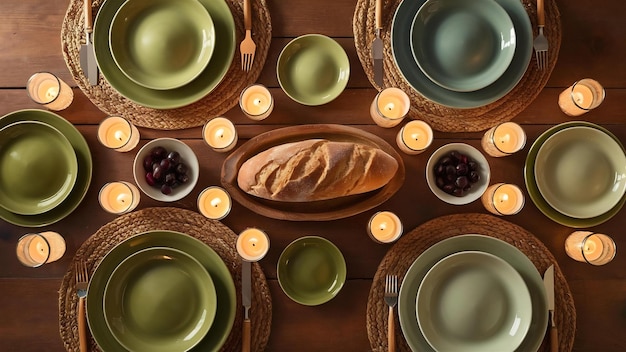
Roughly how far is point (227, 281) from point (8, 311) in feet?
2.29

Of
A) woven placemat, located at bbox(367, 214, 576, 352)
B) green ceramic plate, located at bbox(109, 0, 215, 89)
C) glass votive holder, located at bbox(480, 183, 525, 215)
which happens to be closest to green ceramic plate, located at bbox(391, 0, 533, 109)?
glass votive holder, located at bbox(480, 183, 525, 215)

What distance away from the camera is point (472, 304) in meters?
1.40

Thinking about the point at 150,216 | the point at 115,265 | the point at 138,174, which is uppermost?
the point at 138,174

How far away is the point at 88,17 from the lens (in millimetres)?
1447

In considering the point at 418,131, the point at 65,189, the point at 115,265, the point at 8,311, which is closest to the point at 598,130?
the point at 418,131

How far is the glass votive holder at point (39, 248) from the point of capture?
1350mm

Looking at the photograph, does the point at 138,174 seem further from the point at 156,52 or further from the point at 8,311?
the point at 8,311

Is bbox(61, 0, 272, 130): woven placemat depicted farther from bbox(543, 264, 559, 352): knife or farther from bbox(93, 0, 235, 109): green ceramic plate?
bbox(543, 264, 559, 352): knife

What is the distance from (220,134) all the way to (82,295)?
0.65 metres

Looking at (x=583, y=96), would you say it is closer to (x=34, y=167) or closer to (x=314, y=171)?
(x=314, y=171)

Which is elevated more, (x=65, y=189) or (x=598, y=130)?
(x=598, y=130)

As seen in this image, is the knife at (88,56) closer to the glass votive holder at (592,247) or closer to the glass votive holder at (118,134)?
the glass votive holder at (118,134)

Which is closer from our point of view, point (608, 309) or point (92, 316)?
point (92, 316)

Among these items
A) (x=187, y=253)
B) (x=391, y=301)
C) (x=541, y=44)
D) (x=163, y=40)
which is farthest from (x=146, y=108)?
(x=541, y=44)
